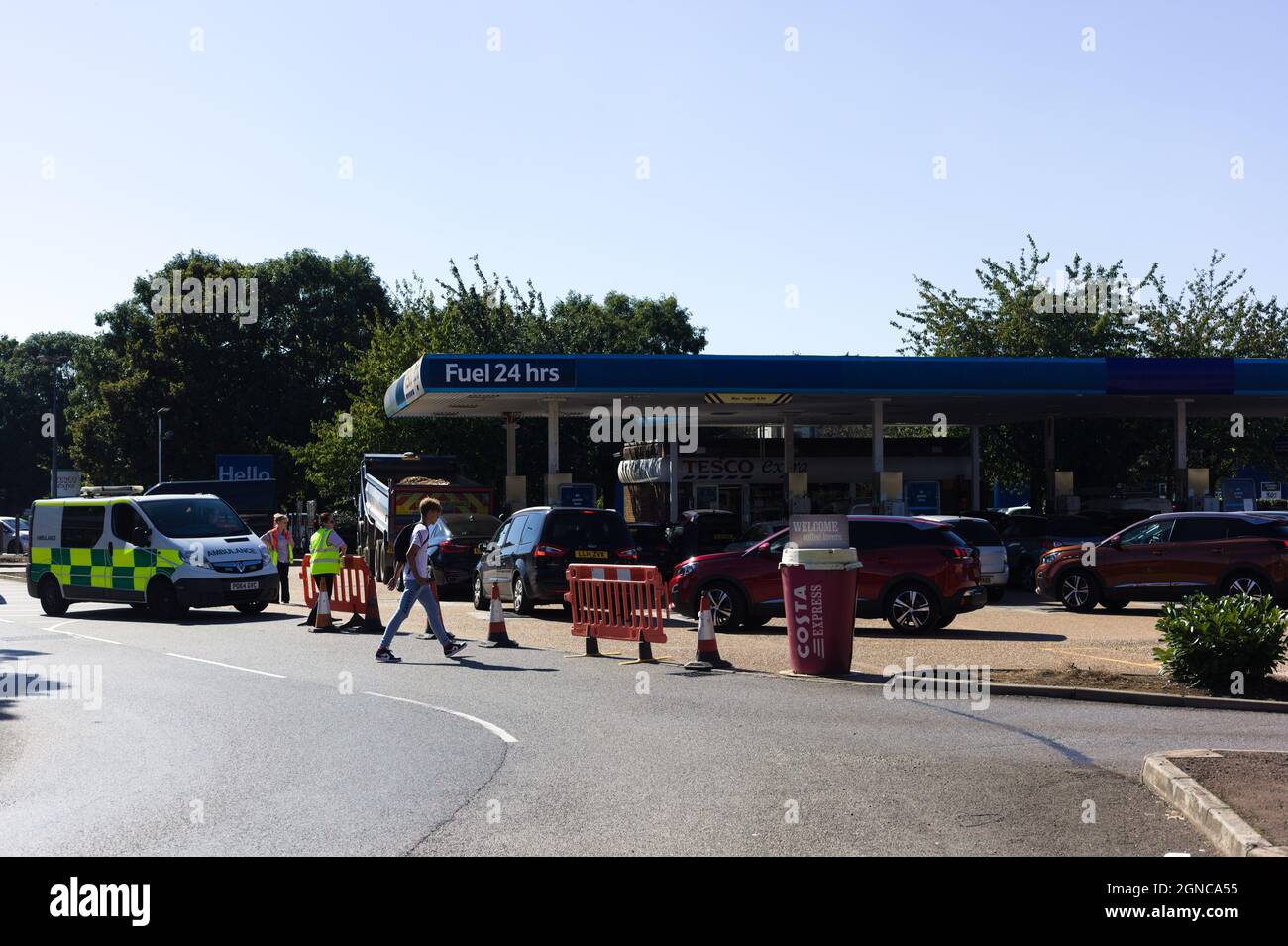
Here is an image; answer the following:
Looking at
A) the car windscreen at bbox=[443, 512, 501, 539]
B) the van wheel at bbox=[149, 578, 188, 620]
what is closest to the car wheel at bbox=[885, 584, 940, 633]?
the car windscreen at bbox=[443, 512, 501, 539]

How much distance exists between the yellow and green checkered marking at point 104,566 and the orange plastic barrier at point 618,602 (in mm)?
8712

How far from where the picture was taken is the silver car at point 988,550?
24.4 metres

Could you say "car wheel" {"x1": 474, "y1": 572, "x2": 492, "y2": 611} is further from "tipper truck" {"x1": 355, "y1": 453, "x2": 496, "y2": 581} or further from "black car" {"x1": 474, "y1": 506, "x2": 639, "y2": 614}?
"tipper truck" {"x1": 355, "y1": 453, "x2": 496, "y2": 581}

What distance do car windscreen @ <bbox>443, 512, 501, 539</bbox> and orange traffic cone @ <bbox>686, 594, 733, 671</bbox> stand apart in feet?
41.7

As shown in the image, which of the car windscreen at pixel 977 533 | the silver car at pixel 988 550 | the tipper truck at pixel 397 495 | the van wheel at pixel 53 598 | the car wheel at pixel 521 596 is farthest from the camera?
the tipper truck at pixel 397 495

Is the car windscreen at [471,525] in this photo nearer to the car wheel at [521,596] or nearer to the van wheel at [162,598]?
the car wheel at [521,596]

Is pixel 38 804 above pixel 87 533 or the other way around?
the other way around

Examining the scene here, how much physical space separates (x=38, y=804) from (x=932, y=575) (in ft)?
44.6

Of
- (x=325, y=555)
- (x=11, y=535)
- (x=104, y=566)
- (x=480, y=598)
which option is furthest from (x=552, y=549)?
(x=11, y=535)

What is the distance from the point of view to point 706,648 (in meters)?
16.1

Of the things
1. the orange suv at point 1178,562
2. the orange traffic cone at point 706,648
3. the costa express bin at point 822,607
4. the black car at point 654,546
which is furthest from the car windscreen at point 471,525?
the costa express bin at point 822,607
